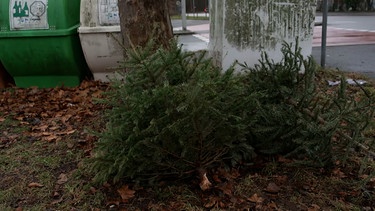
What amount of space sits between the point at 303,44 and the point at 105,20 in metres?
2.47

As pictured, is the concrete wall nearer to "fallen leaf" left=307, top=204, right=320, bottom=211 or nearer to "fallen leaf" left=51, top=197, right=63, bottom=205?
"fallen leaf" left=307, top=204, right=320, bottom=211

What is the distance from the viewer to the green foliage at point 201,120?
2330mm

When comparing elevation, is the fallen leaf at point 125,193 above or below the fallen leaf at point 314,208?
above

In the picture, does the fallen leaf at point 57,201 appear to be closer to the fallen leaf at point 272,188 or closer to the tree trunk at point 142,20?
the tree trunk at point 142,20

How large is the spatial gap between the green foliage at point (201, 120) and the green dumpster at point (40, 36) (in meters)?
2.66

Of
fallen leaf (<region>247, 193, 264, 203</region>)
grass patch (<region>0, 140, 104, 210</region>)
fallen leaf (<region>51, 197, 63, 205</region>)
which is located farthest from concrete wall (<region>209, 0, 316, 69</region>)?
fallen leaf (<region>51, 197, 63, 205</region>)

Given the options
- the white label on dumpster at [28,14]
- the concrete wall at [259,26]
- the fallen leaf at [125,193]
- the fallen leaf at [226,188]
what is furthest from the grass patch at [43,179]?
the concrete wall at [259,26]

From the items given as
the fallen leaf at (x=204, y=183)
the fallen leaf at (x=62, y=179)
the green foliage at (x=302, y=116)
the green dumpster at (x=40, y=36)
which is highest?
the green dumpster at (x=40, y=36)

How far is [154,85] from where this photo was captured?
2.44 meters

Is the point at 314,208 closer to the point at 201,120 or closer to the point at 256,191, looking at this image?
the point at 256,191

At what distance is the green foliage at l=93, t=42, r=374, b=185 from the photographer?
233 cm

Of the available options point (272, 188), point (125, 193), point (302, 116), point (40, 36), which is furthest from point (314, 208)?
point (40, 36)

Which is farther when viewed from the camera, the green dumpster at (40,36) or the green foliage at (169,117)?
the green dumpster at (40,36)

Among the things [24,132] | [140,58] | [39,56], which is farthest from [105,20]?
[140,58]
